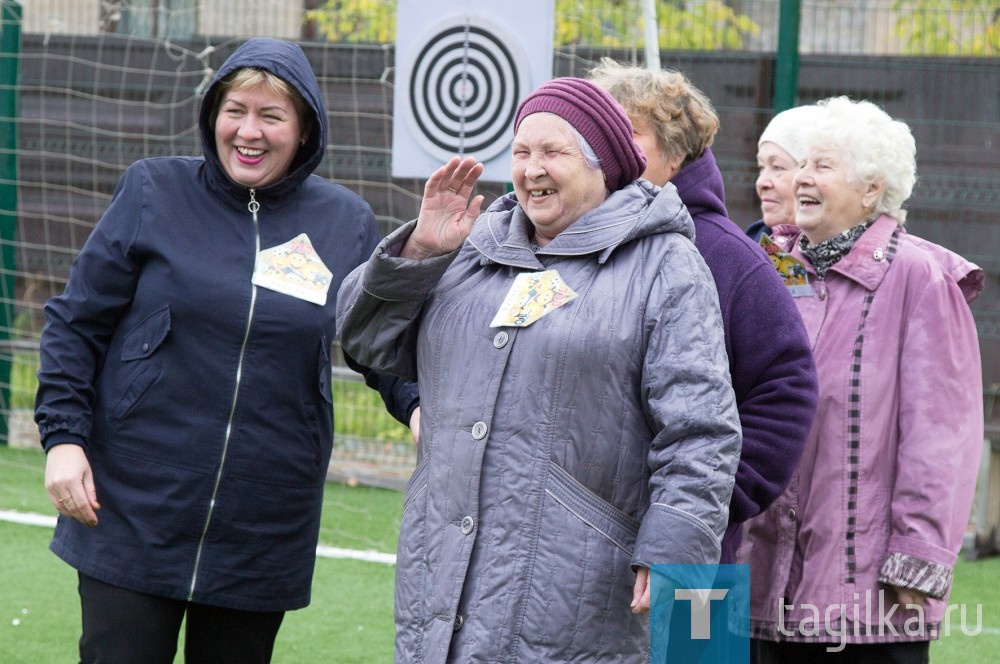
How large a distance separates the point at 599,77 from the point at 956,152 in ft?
12.8

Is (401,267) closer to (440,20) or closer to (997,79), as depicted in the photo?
(440,20)

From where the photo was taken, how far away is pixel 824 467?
2.97m

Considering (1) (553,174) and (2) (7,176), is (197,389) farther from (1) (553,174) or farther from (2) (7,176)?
(2) (7,176)

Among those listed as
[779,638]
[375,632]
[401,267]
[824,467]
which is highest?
[401,267]

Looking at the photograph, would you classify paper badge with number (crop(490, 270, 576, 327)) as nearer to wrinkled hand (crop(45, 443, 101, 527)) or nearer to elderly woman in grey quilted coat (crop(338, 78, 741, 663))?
elderly woman in grey quilted coat (crop(338, 78, 741, 663))

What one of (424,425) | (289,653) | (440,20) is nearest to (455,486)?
(424,425)

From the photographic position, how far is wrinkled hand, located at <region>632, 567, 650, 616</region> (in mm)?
2299

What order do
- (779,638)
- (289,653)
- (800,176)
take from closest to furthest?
(779,638) → (800,176) → (289,653)

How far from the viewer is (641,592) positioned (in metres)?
2.30

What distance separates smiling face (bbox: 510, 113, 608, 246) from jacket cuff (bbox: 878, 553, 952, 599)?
104 centimetres

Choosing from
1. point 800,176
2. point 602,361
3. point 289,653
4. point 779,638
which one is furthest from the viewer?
point 289,653

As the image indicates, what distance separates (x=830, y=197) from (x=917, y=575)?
2.88 feet

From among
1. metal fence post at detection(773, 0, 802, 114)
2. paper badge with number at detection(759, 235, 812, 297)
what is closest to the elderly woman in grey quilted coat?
paper badge with number at detection(759, 235, 812, 297)

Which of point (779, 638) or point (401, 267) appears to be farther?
point (779, 638)
